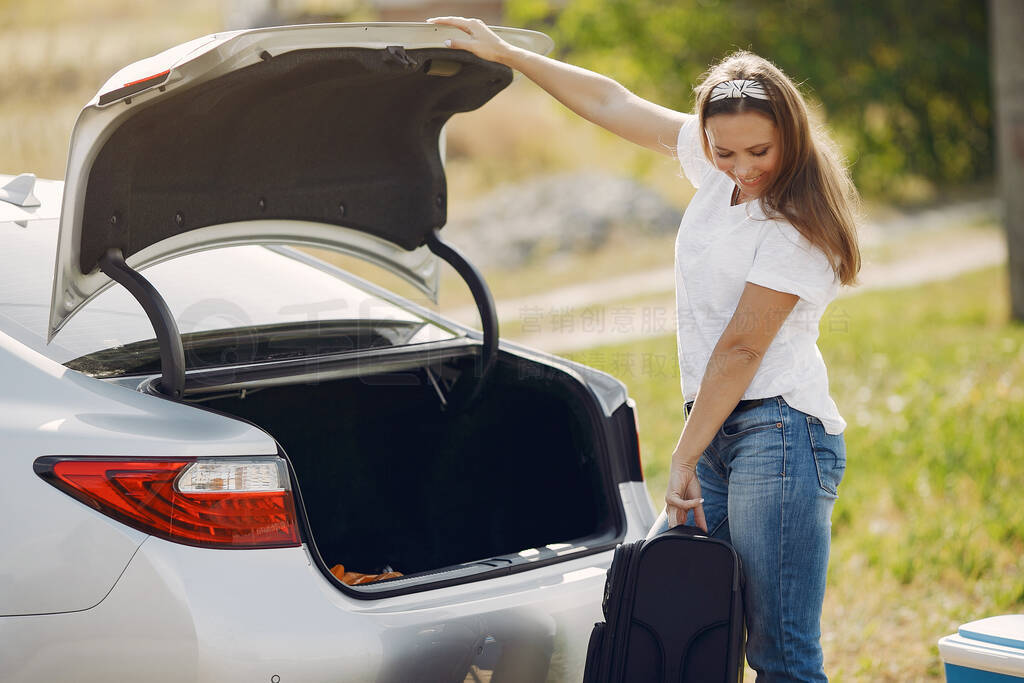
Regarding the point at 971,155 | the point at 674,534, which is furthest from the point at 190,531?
the point at 971,155

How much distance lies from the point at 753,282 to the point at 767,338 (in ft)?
0.42

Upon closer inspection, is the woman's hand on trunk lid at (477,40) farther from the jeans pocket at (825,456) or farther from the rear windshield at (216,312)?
the jeans pocket at (825,456)

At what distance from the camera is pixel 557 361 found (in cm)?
302

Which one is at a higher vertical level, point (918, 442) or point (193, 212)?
point (193, 212)

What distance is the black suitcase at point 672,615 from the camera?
2.32 metres

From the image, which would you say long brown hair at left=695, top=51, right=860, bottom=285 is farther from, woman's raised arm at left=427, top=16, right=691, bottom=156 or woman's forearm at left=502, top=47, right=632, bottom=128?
woman's forearm at left=502, top=47, right=632, bottom=128

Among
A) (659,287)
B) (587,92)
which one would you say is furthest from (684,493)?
(659,287)

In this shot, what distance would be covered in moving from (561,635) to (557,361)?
0.84 meters

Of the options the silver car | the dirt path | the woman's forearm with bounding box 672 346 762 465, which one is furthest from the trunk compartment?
the dirt path

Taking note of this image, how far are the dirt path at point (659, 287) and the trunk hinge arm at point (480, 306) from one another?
380 centimetres

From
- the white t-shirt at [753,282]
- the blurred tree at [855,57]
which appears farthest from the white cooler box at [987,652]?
the blurred tree at [855,57]

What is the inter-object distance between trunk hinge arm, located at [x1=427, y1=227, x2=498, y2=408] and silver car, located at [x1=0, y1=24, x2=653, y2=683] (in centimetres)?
1

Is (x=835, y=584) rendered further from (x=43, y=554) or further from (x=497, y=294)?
(x=497, y=294)

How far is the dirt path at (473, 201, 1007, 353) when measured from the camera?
386 inches
